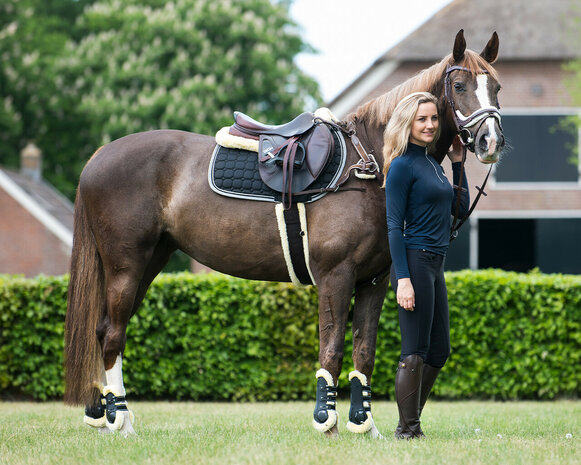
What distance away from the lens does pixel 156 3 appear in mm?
26688

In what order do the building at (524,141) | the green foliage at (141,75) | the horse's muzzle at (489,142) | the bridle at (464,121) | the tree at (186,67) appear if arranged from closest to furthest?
the horse's muzzle at (489,142) < the bridle at (464,121) < the building at (524,141) < the tree at (186,67) < the green foliage at (141,75)

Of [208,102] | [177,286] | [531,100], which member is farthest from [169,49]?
[177,286]

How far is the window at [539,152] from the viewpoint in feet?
62.3

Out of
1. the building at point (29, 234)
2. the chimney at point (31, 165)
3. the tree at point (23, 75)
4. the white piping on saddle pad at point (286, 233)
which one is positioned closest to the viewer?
the white piping on saddle pad at point (286, 233)

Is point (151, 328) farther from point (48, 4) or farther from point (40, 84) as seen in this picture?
point (48, 4)

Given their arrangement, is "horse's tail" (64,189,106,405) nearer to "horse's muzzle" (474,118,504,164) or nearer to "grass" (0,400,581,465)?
"grass" (0,400,581,465)

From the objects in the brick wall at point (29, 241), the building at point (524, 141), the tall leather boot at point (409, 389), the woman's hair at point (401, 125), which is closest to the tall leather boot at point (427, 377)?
the tall leather boot at point (409, 389)

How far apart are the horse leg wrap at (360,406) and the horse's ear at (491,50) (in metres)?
2.34

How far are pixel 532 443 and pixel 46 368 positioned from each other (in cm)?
592

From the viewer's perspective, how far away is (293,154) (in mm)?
4977

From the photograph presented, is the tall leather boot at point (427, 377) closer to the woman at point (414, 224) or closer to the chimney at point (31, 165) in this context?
the woman at point (414, 224)

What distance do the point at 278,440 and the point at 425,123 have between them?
2.28 m

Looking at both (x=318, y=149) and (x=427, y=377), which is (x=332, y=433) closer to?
(x=427, y=377)

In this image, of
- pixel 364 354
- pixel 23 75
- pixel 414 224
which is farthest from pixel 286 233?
pixel 23 75
